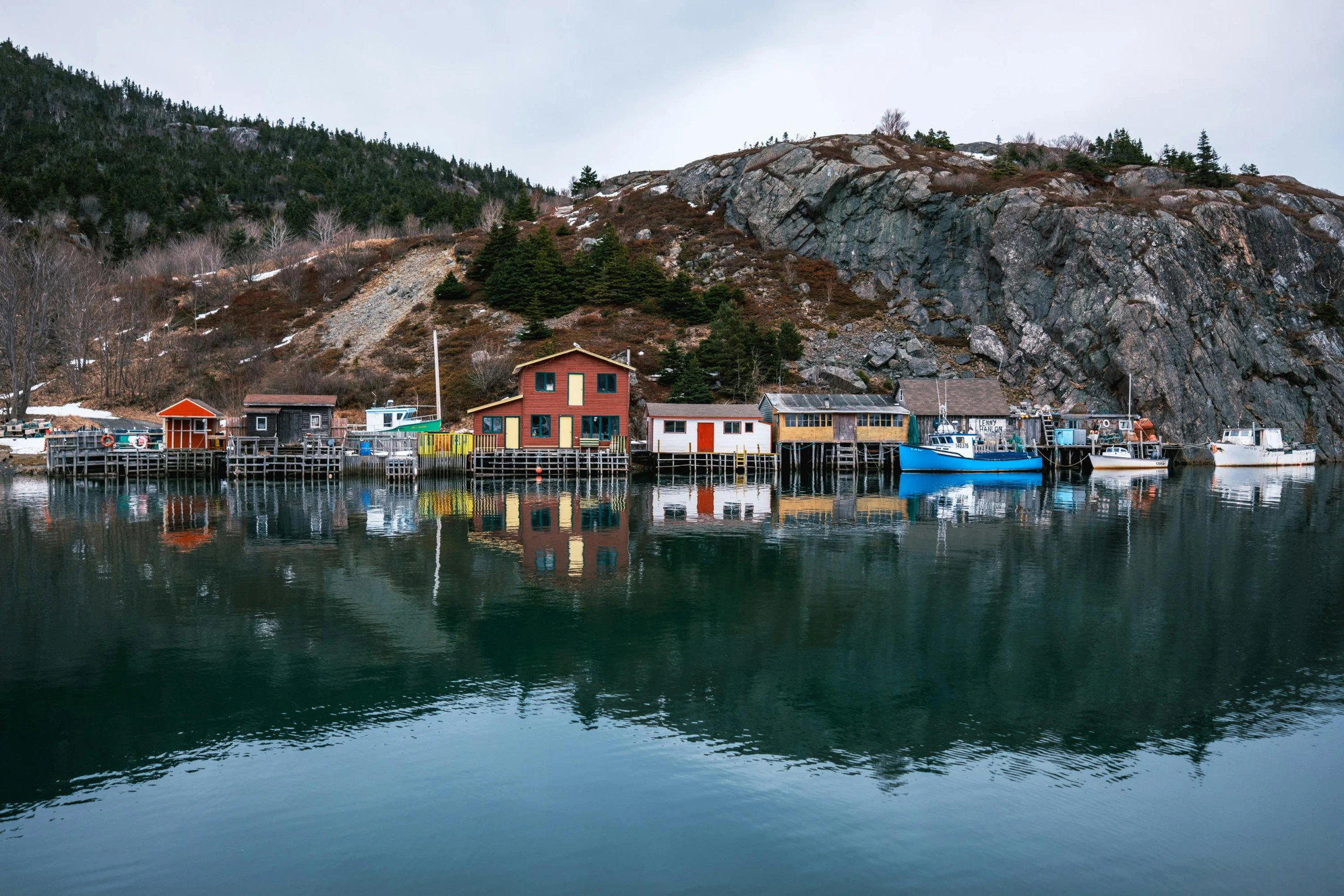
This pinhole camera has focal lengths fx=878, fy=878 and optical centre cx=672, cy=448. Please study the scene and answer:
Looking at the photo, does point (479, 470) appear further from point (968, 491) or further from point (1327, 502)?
point (1327, 502)

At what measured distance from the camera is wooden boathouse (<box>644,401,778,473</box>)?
61.9 metres

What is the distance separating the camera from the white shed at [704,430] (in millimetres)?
62000

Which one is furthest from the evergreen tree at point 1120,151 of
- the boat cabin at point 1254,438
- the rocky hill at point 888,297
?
the boat cabin at point 1254,438

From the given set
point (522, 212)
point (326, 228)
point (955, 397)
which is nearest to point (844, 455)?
point (955, 397)

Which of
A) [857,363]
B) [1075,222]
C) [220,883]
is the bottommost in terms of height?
[220,883]

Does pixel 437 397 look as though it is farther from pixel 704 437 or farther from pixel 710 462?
pixel 710 462

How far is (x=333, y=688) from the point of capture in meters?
17.1

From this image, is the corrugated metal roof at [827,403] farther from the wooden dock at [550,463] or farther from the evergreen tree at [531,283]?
Answer: the evergreen tree at [531,283]

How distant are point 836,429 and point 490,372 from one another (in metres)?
27.9

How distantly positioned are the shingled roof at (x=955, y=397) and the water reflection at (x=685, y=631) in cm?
2911

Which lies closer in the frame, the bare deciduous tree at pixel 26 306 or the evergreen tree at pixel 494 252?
the bare deciduous tree at pixel 26 306

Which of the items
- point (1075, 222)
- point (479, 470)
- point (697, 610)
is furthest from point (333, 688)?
point (1075, 222)

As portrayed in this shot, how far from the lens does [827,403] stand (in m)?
66.3

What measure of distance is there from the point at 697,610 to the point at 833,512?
69.4 feet
